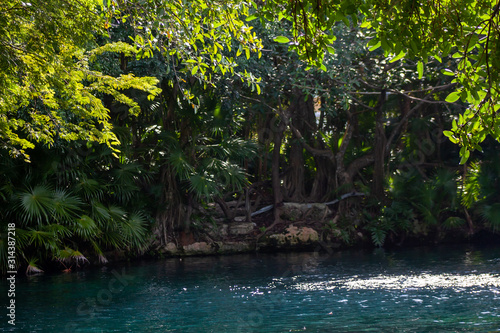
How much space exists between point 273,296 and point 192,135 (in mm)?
6488

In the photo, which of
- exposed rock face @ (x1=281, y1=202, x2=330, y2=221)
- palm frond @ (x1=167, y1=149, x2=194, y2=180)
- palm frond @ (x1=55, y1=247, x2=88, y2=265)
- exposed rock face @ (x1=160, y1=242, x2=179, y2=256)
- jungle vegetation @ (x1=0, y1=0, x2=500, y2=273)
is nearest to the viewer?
jungle vegetation @ (x1=0, y1=0, x2=500, y2=273)

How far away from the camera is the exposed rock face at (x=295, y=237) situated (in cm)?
1641

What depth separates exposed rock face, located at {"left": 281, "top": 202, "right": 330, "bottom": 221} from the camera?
17203 mm

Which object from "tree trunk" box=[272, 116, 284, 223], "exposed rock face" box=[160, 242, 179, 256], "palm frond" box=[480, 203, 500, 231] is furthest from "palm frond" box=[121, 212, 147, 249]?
"palm frond" box=[480, 203, 500, 231]

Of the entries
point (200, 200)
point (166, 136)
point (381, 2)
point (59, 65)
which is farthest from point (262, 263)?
point (381, 2)

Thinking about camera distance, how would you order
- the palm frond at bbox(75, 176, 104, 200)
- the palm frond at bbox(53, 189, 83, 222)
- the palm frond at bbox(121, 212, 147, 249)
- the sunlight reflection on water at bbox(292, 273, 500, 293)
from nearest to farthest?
the sunlight reflection on water at bbox(292, 273, 500, 293)
the palm frond at bbox(53, 189, 83, 222)
the palm frond at bbox(75, 176, 104, 200)
the palm frond at bbox(121, 212, 147, 249)

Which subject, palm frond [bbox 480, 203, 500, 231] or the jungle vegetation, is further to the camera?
palm frond [bbox 480, 203, 500, 231]

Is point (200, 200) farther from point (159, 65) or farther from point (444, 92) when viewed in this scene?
point (444, 92)

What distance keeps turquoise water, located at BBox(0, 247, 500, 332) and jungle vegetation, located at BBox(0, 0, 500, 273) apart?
147 cm

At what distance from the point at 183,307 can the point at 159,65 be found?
18.7 feet

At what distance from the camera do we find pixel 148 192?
50.3ft

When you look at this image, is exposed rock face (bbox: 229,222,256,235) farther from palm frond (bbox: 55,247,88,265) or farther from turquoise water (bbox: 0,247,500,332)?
palm frond (bbox: 55,247,88,265)

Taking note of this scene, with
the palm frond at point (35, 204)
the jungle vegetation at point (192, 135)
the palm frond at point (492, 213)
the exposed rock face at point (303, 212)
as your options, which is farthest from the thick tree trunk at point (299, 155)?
the palm frond at point (35, 204)

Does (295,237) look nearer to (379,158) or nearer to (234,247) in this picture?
(234,247)
